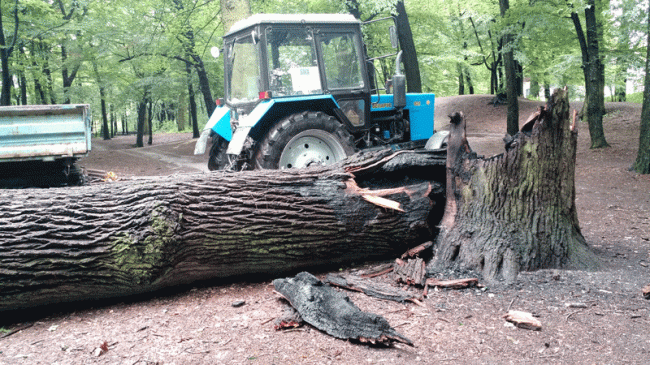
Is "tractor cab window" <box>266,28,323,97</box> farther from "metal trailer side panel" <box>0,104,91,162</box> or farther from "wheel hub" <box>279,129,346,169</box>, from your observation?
"metal trailer side panel" <box>0,104,91,162</box>

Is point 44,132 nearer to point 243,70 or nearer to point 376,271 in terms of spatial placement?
point 243,70

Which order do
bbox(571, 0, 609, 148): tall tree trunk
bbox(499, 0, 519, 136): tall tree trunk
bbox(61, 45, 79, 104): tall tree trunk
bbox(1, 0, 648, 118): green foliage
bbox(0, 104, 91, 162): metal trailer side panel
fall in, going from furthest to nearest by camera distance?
1. bbox(61, 45, 79, 104): tall tree trunk
2. bbox(499, 0, 519, 136): tall tree trunk
3. bbox(1, 0, 648, 118): green foliage
4. bbox(571, 0, 609, 148): tall tree trunk
5. bbox(0, 104, 91, 162): metal trailer side panel

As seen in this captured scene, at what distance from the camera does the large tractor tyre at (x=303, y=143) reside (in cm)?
595

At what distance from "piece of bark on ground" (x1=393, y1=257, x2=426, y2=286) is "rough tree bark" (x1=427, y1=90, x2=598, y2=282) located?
0.43ft

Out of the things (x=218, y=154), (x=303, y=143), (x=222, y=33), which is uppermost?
(x=222, y=33)

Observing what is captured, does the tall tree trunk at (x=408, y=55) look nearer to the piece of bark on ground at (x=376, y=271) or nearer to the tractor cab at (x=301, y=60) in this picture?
the tractor cab at (x=301, y=60)

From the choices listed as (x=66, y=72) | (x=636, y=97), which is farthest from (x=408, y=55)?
(x=636, y=97)

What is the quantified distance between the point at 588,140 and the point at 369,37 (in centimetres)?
703

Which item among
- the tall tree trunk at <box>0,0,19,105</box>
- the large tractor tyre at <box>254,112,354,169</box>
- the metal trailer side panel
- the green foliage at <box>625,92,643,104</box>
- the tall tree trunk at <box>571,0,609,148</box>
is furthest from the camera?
the green foliage at <box>625,92,643,104</box>

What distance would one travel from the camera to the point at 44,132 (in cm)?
661

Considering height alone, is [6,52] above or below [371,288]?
above

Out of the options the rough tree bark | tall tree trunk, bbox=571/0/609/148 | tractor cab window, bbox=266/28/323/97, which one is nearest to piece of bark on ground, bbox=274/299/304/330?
the rough tree bark

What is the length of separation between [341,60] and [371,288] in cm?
414

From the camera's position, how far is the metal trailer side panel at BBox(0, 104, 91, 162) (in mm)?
6414
